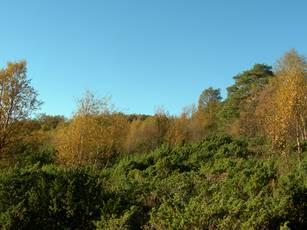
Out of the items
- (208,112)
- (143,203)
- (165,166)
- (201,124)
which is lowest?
(143,203)

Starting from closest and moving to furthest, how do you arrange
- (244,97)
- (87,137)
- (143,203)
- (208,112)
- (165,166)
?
(143,203)
(165,166)
(87,137)
(244,97)
(208,112)

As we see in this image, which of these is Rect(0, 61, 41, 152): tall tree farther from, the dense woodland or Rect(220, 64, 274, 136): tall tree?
Rect(220, 64, 274, 136): tall tree

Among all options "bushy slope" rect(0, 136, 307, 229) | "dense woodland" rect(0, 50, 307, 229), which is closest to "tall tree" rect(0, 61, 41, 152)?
"dense woodland" rect(0, 50, 307, 229)

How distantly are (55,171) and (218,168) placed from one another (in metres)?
6.87

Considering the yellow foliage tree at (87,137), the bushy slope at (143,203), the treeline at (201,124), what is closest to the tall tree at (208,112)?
the treeline at (201,124)

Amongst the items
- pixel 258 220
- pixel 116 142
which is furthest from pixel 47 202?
pixel 116 142

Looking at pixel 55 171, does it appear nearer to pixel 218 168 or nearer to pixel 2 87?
pixel 218 168

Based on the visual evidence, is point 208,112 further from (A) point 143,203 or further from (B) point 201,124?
(A) point 143,203

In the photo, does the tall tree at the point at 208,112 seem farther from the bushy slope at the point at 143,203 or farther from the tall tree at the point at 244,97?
the bushy slope at the point at 143,203

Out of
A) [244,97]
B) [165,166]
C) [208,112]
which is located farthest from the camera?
[208,112]

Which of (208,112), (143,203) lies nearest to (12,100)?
(143,203)

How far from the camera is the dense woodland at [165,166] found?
7.40m

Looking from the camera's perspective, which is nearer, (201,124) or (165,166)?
(165,166)

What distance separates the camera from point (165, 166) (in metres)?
18.4
